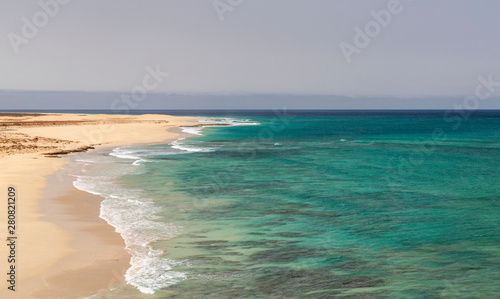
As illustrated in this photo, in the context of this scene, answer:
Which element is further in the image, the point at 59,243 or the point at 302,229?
the point at 302,229

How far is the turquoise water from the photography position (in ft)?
38.2

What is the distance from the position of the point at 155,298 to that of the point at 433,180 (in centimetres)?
2386

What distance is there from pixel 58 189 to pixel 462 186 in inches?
861

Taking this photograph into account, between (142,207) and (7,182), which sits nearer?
(142,207)

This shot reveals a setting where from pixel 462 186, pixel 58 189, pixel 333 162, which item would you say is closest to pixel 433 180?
pixel 462 186

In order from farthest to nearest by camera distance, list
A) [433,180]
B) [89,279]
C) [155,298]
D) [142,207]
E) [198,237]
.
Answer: [433,180] < [142,207] < [198,237] < [89,279] < [155,298]

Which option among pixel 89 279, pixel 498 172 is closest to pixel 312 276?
pixel 89 279

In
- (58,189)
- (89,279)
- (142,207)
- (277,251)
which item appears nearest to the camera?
(89,279)

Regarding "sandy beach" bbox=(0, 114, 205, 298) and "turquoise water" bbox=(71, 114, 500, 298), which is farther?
"turquoise water" bbox=(71, 114, 500, 298)

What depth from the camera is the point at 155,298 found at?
10.5 meters

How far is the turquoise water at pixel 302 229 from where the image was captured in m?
11.6

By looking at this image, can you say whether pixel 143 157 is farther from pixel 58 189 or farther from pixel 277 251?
pixel 277 251

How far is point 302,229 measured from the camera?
16.8 metres

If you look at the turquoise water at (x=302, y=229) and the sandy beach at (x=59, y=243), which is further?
the turquoise water at (x=302, y=229)
